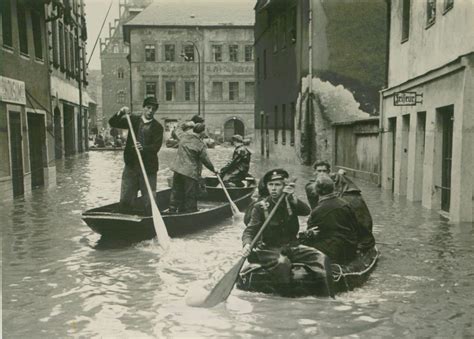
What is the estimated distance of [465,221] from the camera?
11508 millimetres

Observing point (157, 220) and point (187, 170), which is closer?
point (157, 220)

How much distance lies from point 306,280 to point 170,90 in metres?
53.6

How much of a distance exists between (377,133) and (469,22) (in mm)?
7977

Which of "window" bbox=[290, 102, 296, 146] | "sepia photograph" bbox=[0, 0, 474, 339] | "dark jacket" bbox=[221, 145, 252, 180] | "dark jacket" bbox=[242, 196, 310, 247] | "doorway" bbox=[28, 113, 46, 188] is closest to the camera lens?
"sepia photograph" bbox=[0, 0, 474, 339]

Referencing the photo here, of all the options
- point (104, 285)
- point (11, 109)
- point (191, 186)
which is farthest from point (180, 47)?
point (104, 285)

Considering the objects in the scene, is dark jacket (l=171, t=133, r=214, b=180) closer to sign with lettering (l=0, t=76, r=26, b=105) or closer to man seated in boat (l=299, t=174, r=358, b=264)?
man seated in boat (l=299, t=174, r=358, b=264)

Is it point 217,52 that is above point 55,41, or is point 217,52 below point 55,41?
above

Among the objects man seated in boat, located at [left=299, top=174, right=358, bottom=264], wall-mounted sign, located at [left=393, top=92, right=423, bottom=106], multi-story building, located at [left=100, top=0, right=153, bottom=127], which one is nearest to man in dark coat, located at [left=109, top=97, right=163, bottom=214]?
man seated in boat, located at [left=299, top=174, right=358, bottom=264]

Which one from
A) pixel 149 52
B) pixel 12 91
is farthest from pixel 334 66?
pixel 149 52

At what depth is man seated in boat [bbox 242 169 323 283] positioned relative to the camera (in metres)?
6.44

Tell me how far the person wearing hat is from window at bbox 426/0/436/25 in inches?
245

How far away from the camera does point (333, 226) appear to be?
6832 millimetres

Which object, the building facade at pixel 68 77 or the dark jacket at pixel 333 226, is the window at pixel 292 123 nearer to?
the building facade at pixel 68 77

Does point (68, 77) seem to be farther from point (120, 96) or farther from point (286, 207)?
point (120, 96)
